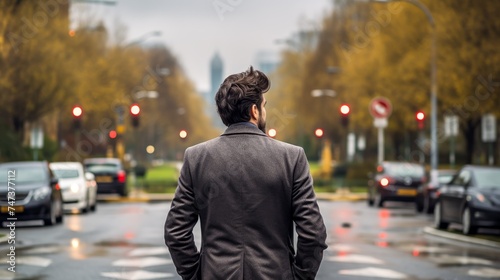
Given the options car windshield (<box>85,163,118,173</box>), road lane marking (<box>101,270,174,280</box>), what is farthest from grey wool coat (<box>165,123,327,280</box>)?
car windshield (<box>85,163,118,173</box>)

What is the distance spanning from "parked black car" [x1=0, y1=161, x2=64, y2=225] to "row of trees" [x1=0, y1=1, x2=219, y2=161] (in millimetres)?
13988

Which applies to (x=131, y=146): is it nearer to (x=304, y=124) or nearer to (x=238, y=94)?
(x=304, y=124)

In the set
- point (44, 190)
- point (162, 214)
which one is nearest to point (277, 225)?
point (44, 190)

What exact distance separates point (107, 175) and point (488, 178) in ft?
65.2

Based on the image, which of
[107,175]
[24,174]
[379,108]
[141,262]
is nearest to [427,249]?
[141,262]

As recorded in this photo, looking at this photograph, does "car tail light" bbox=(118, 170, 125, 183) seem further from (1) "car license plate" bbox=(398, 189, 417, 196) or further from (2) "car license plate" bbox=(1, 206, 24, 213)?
(2) "car license plate" bbox=(1, 206, 24, 213)

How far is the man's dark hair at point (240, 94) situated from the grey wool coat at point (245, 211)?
57 mm

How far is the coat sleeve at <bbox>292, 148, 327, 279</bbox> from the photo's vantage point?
16.8ft

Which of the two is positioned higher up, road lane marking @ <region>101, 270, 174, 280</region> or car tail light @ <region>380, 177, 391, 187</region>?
car tail light @ <region>380, 177, 391, 187</region>

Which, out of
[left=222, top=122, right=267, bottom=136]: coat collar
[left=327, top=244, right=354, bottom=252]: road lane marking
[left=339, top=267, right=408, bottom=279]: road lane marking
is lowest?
[left=327, top=244, right=354, bottom=252]: road lane marking

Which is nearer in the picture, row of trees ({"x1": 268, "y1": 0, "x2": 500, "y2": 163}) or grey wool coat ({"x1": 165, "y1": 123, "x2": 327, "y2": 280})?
grey wool coat ({"x1": 165, "y1": 123, "x2": 327, "y2": 280})

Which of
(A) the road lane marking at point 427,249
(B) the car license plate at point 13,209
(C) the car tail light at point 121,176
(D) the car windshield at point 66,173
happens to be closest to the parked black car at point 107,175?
(C) the car tail light at point 121,176

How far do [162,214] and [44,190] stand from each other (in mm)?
6078

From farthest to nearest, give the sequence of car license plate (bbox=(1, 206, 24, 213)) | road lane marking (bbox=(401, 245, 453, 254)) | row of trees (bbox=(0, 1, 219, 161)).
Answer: row of trees (bbox=(0, 1, 219, 161)), car license plate (bbox=(1, 206, 24, 213)), road lane marking (bbox=(401, 245, 453, 254))
